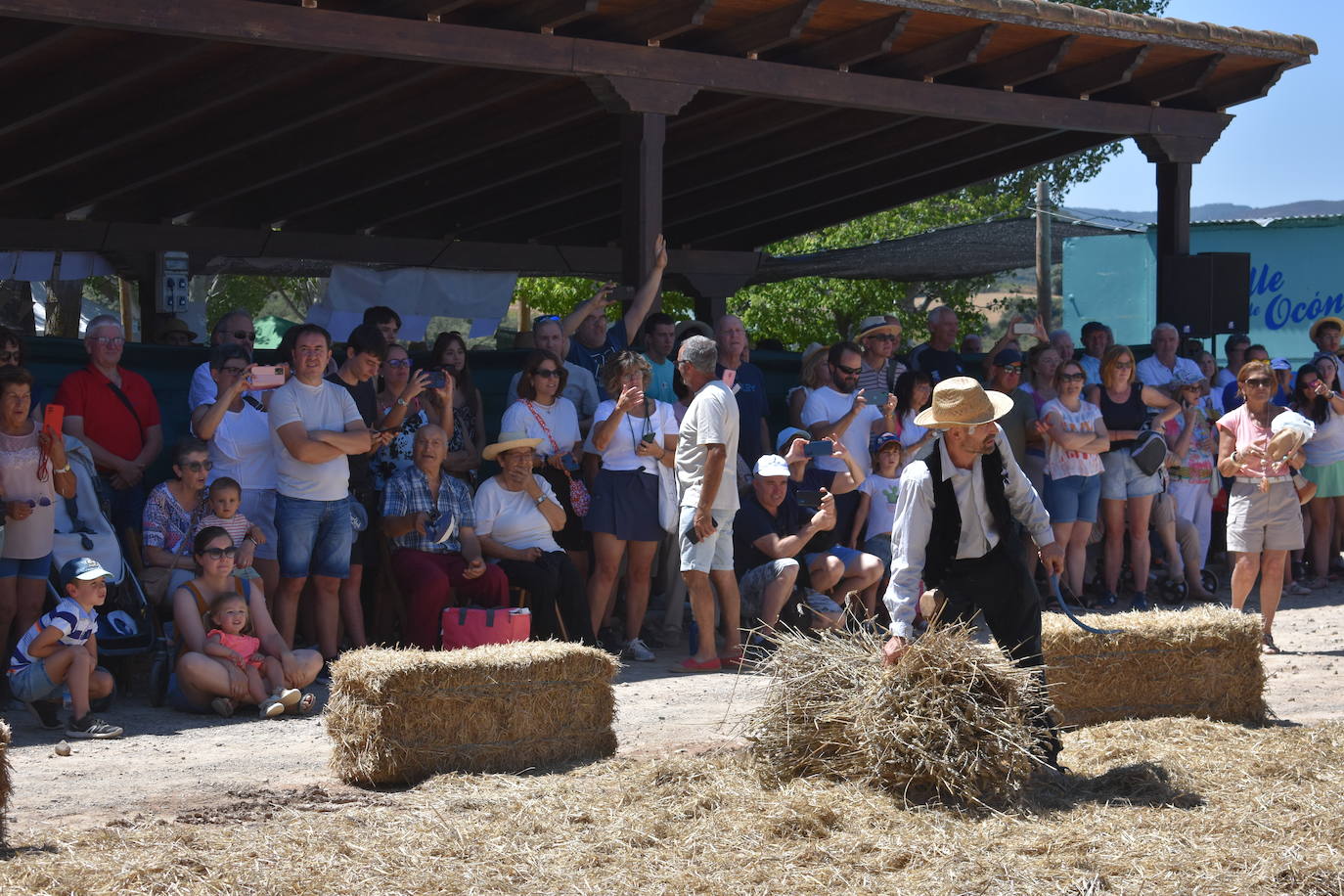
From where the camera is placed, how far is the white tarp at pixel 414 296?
16.0 meters

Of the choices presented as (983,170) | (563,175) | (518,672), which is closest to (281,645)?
(518,672)

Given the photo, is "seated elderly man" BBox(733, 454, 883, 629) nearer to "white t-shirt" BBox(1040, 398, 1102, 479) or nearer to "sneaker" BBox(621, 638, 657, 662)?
"sneaker" BBox(621, 638, 657, 662)

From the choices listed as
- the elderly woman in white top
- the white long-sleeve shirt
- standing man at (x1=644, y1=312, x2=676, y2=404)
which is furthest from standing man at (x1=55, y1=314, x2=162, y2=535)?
the white long-sleeve shirt

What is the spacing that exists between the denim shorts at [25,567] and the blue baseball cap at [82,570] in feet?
0.28

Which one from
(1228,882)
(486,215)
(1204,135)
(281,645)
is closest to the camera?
(1228,882)

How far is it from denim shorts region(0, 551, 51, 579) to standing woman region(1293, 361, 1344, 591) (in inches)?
337

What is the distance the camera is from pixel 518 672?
636 cm

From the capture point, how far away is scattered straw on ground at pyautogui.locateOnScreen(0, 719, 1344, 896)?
4848 millimetres

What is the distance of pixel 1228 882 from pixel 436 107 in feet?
29.3

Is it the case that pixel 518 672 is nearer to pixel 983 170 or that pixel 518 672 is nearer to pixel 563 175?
pixel 563 175

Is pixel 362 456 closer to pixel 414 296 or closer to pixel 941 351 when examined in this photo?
pixel 941 351

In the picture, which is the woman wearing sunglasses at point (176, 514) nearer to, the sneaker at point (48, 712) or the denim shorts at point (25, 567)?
the denim shorts at point (25, 567)

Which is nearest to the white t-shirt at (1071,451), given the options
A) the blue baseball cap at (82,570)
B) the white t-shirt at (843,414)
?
the white t-shirt at (843,414)

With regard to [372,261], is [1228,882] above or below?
below
